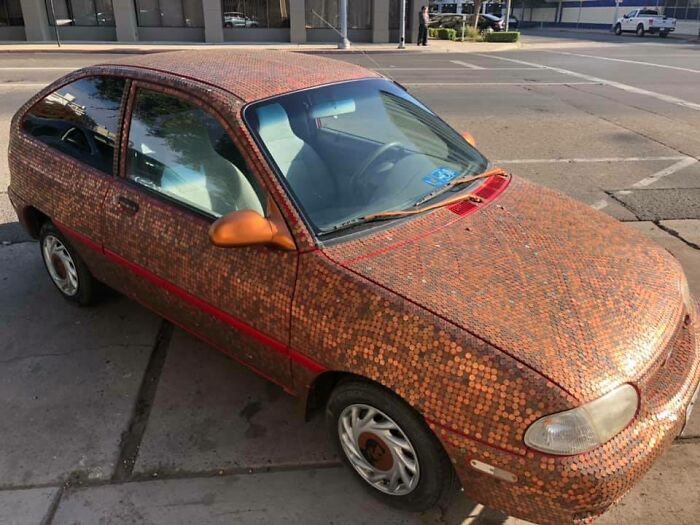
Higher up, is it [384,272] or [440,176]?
[440,176]

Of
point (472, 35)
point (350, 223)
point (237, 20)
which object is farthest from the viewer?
point (472, 35)

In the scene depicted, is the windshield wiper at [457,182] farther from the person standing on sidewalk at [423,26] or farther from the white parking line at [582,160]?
the person standing on sidewalk at [423,26]

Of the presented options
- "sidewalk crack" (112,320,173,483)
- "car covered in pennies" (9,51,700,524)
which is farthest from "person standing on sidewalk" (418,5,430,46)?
"sidewalk crack" (112,320,173,483)

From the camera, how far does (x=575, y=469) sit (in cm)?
194

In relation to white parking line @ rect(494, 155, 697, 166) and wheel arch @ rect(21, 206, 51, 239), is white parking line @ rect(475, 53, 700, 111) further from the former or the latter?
wheel arch @ rect(21, 206, 51, 239)

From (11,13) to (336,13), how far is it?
14635 millimetres

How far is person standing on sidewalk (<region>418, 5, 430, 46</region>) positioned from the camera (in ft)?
87.4

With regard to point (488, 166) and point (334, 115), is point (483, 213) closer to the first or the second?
point (488, 166)

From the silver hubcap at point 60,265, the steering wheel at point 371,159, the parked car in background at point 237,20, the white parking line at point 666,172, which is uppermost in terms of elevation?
the parked car in background at point 237,20

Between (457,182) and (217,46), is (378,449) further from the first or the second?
(217,46)

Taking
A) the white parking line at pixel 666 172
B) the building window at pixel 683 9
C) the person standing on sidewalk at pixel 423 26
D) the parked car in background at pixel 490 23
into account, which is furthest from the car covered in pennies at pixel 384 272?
the building window at pixel 683 9

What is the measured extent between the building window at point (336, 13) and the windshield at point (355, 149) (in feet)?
84.5

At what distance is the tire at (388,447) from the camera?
221 centimetres

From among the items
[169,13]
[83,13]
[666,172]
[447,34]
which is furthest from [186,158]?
[447,34]
